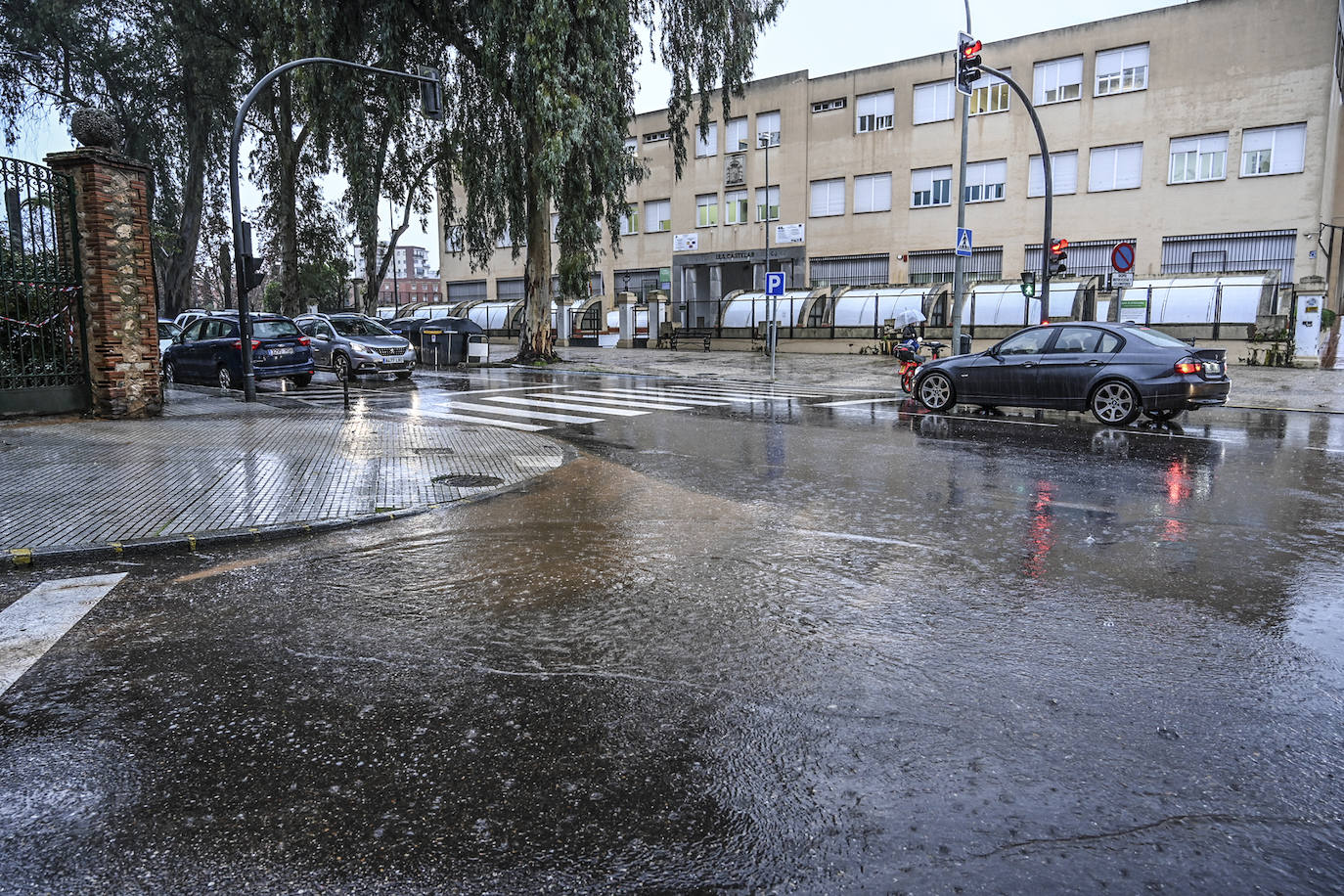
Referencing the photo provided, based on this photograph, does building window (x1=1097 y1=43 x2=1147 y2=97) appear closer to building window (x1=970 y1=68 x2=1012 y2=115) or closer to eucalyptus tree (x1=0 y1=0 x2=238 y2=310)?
building window (x1=970 y1=68 x2=1012 y2=115)

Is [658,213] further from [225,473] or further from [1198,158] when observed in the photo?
[225,473]

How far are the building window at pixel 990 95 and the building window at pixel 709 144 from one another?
44.3 feet

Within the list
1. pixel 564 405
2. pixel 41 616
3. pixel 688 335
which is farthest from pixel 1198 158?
pixel 41 616

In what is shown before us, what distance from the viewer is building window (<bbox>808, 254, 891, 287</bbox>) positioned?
42.7 m

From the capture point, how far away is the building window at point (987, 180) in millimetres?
39191

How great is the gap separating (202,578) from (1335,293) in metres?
44.2

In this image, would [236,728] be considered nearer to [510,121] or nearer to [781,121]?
[510,121]

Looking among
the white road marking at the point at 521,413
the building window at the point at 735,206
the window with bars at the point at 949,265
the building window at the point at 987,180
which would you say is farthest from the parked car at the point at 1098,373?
the building window at the point at 735,206

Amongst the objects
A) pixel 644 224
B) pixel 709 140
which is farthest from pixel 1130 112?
pixel 644 224

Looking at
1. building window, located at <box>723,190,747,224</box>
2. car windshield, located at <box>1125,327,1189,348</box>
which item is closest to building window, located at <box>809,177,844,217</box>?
building window, located at <box>723,190,747,224</box>

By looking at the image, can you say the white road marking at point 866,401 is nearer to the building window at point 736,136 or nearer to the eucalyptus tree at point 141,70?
the eucalyptus tree at point 141,70

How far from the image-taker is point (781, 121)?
148 feet

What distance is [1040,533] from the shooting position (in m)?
6.43

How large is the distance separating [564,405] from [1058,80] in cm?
3179
